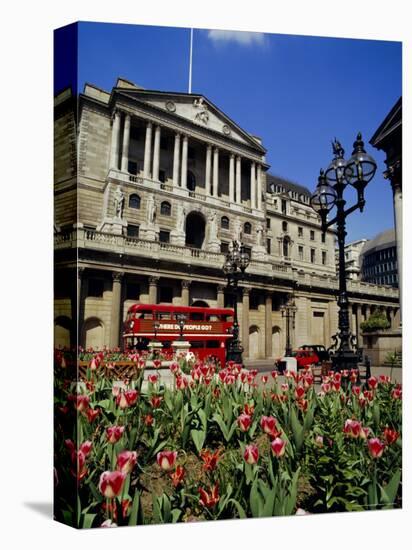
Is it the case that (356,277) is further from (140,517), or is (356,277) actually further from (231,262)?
(140,517)

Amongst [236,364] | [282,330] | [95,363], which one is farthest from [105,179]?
[282,330]

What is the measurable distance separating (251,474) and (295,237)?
6698mm

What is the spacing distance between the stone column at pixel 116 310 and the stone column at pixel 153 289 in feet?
2.72

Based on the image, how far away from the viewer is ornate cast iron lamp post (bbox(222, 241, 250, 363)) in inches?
427

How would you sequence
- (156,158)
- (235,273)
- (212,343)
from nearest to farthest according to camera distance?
(212,343), (156,158), (235,273)

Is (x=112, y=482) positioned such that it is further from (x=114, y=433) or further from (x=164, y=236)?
(x=164, y=236)

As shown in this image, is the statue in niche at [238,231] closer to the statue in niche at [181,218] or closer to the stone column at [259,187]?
the stone column at [259,187]

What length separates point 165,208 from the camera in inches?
407

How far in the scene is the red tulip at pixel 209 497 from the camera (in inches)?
251

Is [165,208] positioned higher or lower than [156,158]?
lower

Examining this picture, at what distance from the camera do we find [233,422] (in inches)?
309

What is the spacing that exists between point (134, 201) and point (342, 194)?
413cm

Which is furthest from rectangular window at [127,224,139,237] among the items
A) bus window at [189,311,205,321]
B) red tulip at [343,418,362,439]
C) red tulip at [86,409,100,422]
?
red tulip at [343,418,362,439]

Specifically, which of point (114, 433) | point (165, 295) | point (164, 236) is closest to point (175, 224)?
point (164, 236)
